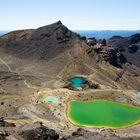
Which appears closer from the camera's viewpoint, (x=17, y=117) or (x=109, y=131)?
(x=109, y=131)

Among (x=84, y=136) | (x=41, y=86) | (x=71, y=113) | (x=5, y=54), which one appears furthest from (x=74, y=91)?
(x=5, y=54)

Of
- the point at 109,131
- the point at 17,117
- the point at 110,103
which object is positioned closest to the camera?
the point at 109,131

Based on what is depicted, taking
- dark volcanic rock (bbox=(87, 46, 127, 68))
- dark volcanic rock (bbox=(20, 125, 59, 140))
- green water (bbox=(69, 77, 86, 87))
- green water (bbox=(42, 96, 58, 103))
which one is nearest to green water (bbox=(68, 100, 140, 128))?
green water (bbox=(42, 96, 58, 103))

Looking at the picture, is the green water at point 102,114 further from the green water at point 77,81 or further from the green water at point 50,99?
the green water at point 77,81

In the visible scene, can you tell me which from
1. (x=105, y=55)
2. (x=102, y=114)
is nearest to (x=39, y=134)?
(x=102, y=114)

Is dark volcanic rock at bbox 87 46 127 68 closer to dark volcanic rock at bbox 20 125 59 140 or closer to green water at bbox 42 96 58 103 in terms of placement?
green water at bbox 42 96 58 103

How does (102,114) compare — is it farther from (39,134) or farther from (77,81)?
(77,81)

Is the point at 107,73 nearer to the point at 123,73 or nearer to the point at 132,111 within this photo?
the point at 123,73
